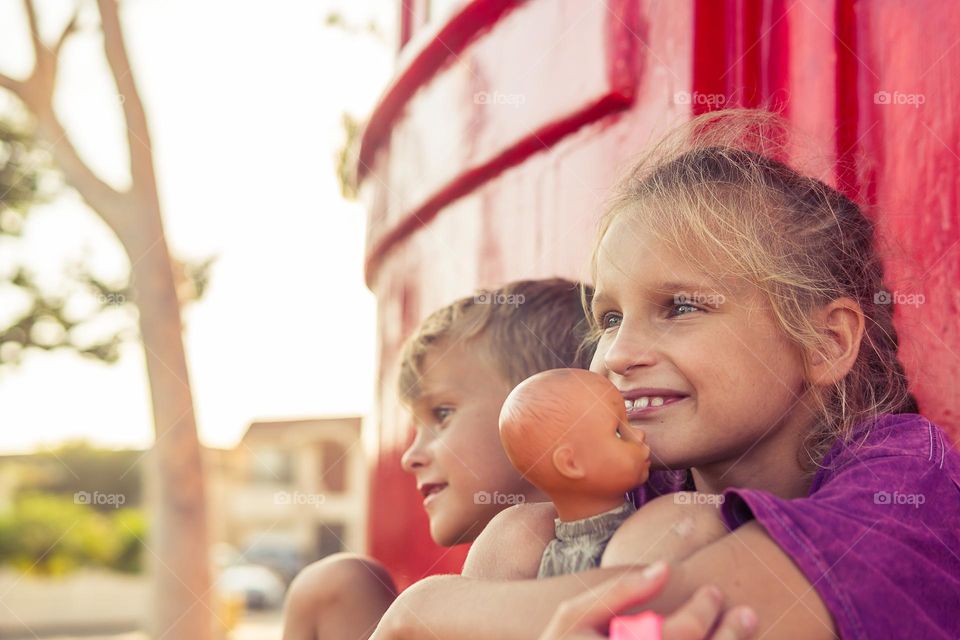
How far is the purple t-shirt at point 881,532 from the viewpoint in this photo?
118 cm

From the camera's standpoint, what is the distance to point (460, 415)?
6.85ft

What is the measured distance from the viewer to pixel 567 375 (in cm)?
134

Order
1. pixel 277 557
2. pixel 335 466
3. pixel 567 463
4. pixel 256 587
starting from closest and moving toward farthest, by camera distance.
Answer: pixel 567 463, pixel 256 587, pixel 277 557, pixel 335 466

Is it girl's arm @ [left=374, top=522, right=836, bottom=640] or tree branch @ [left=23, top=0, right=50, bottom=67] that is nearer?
girl's arm @ [left=374, top=522, right=836, bottom=640]

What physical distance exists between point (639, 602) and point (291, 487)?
103 feet

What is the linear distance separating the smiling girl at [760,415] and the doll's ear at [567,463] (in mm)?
88

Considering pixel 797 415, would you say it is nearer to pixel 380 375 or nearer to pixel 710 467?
pixel 710 467

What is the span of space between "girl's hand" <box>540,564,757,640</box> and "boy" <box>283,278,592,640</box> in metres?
0.85

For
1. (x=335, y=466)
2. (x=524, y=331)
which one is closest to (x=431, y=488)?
(x=524, y=331)

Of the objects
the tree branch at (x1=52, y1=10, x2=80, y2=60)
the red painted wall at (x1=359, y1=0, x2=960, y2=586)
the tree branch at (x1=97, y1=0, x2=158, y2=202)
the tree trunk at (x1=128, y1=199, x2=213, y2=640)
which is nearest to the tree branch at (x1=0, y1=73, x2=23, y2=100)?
the tree branch at (x1=52, y1=10, x2=80, y2=60)

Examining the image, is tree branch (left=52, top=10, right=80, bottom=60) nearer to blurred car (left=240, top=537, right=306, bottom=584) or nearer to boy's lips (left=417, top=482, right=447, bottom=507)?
boy's lips (left=417, top=482, right=447, bottom=507)

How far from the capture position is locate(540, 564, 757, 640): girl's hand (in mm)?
1121

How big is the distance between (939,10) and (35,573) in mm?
20713

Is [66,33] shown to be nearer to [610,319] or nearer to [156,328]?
[156,328]
